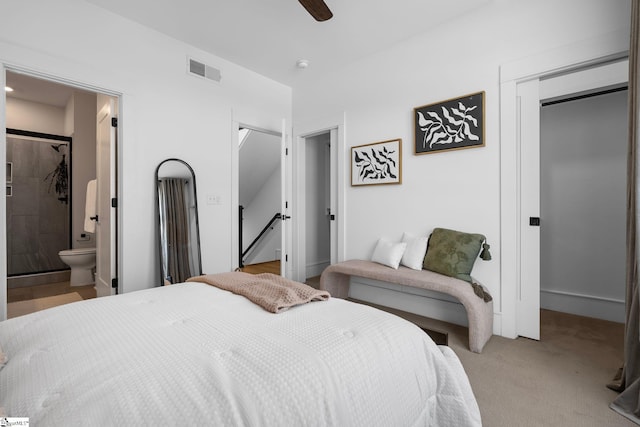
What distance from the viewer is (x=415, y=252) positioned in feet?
9.03

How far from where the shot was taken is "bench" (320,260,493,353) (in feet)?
7.16

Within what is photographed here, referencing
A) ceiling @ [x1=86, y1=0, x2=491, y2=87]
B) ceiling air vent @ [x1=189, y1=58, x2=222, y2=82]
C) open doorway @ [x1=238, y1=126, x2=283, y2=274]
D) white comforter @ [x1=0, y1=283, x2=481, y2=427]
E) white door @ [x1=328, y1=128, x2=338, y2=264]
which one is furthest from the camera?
open doorway @ [x1=238, y1=126, x2=283, y2=274]

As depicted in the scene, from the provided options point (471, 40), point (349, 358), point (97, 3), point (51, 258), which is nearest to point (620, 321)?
point (471, 40)

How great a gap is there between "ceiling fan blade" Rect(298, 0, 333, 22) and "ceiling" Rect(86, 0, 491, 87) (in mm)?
629

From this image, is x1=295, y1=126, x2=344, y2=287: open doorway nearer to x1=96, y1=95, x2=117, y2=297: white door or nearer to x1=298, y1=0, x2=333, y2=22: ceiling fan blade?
x1=298, y1=0, x2=333, y2=22: ceiling fan blade

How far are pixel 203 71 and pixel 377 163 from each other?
2.21 metres

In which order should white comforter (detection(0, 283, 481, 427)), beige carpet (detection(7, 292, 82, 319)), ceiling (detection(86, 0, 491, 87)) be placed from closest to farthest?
white comforter (detection(0, 283, 481, 427))
ceiling (detection(86, 0, 491, 87))
beige carpet (detection(7, 292, 82, 319))

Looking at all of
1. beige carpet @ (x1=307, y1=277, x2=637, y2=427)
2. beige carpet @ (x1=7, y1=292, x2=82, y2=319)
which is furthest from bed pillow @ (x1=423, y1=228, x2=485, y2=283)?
beige carpet @ (x1=7, y1=292, x2=82, y2=319)

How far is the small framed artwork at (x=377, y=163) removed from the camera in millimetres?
3129

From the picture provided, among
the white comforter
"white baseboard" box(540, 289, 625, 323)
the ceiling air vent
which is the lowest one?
"white baseboard" box(540, 289, 625, 323)

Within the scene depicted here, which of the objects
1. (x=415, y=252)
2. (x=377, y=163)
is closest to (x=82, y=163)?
(x=377, y=163)

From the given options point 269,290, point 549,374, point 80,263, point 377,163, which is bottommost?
point 549,374

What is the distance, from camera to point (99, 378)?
0.80m

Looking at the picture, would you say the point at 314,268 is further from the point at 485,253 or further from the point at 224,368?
the point at 224,368
